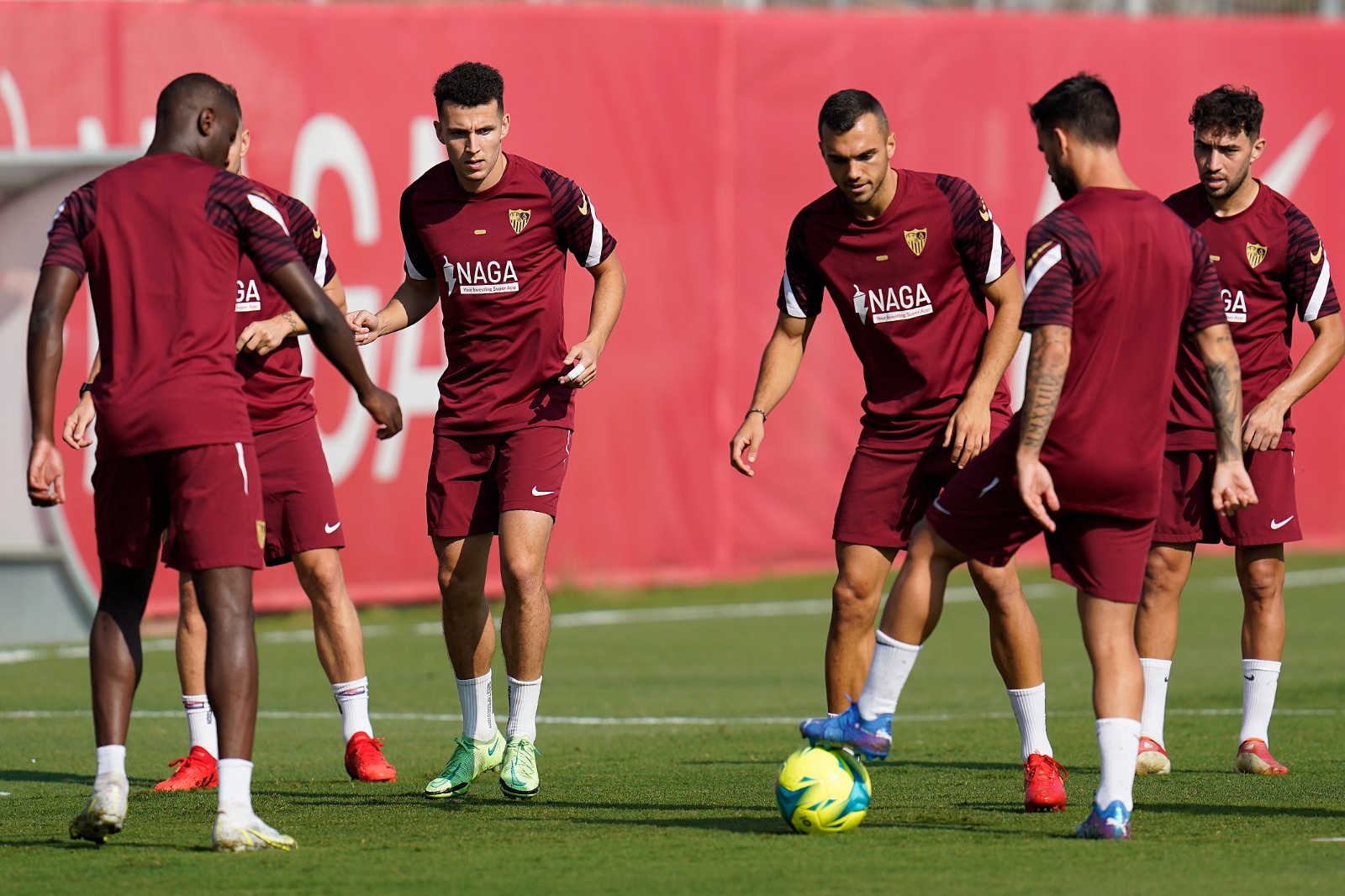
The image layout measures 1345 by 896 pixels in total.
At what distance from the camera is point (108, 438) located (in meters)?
6.36

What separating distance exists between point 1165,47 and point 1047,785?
42.8 ft

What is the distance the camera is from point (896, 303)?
24.7ft

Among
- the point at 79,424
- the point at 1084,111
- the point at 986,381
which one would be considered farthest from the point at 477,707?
the point at 1084,111

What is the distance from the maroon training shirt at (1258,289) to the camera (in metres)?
8.34

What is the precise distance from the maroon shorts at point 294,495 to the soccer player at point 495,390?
523 mm

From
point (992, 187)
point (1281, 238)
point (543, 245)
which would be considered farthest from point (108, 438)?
point (992, 187)

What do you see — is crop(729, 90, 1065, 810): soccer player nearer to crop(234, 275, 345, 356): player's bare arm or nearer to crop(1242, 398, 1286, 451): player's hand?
crop(1242, 398, 1286, 451): player's hand

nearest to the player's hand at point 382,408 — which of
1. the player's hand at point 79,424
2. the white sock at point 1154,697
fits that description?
the player's hand at point 79,424

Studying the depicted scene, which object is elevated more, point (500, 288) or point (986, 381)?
point (500, 288)

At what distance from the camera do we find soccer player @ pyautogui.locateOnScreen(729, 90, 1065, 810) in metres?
7.43

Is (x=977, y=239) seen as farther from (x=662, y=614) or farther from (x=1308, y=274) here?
(x=662, y=614)

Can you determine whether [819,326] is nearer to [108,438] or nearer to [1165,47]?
[1165,47]

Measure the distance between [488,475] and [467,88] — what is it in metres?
1.55

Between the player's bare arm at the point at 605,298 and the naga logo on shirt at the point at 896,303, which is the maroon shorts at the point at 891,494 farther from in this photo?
the player's bare arm at the point at 605,298
